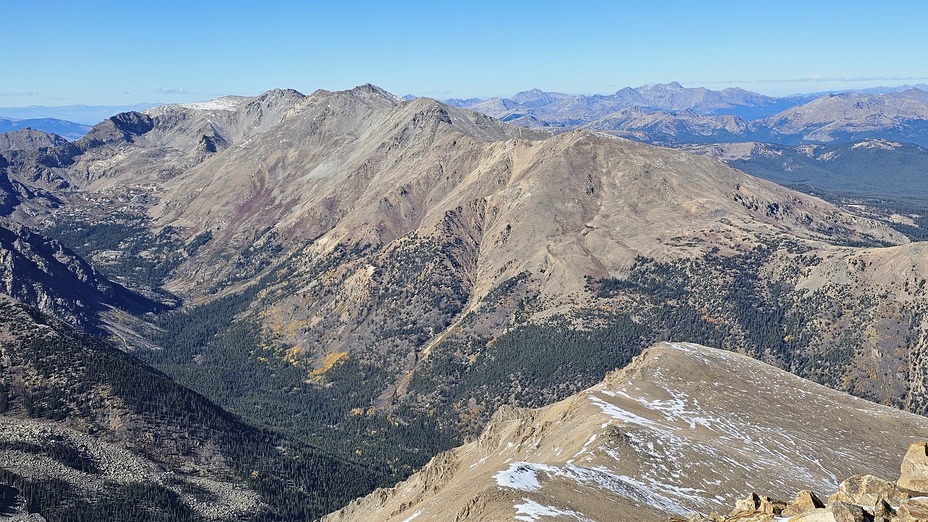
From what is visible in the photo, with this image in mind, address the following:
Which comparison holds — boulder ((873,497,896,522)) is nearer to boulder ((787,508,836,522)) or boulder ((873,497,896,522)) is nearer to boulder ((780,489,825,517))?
boulder ((787,508,836,522))

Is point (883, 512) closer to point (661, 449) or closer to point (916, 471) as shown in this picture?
point (916, 471)

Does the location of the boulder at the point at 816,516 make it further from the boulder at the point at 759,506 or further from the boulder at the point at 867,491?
the boulder at the point at 759,506

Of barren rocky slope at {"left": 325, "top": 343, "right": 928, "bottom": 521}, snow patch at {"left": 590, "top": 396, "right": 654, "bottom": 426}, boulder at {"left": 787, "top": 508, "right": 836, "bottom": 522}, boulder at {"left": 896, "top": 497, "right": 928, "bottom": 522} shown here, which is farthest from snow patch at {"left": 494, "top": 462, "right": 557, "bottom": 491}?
boulder at {"left": 896, "top": 497, "right": 928, "bottom": 522}

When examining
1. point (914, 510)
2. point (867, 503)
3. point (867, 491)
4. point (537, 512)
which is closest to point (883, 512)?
point (914, 510)

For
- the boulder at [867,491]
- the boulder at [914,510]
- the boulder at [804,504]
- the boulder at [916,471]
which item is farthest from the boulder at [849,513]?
the boulder at [916,471]

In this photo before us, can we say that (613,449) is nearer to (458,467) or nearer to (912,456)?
(458,467)

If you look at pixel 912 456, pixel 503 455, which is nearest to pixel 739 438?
pixel 503 455
